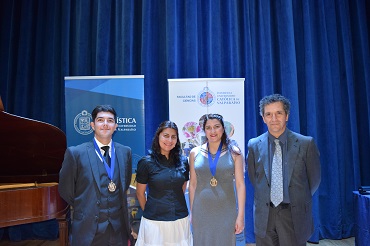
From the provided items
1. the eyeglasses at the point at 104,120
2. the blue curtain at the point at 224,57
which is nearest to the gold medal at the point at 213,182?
the eyeglasses at the point at 104,120

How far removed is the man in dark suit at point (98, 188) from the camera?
2.21 meters

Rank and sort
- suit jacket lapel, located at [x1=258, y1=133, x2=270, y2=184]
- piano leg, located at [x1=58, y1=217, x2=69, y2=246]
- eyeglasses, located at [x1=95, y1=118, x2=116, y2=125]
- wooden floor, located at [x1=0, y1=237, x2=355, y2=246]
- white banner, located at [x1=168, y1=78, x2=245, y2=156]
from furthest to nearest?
1. wooden floor, located at [x1=0, y1=237, x2=355, y2=246]
2. white banner, located at [x1=168, y1=78, x2=245, y2=156]
3. piano leg, located at [x1=58, y1=217, x2=69, y2=246]
4. eyeglasses, located at [x1=95, y1=118, x2=116, y2=125]
5. suit jacket lapel, located at [x1=258, y1=133, x2=270, y2=184]

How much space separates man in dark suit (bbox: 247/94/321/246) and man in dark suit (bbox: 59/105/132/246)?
1.10 metres

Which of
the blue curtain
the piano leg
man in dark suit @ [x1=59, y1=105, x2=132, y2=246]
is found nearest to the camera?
man in dark suit @ [x1=59, y1=105, x2=132, y2=246]

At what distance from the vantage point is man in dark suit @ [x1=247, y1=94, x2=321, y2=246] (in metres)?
2.21

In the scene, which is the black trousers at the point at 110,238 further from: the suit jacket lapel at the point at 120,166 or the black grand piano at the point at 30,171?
the black grand piano at the point at 30,171

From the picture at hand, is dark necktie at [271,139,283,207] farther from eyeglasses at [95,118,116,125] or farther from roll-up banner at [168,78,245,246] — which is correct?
roll-up banner at [168,78,245,246]

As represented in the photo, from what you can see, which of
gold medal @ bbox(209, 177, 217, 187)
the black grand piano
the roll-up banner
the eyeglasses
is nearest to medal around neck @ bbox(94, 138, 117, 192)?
the eyeglasses

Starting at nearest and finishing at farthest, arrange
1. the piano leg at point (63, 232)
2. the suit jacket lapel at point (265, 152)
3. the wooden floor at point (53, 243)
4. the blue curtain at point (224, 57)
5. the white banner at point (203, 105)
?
1. the suit jacket lapel at point (265, 152)
2. the piano leg at point (63, 232)
3. the white banner at point (203, 105)
4. the wooden floor at point (53, 243)
5. the blue curtain at point (224, 57)

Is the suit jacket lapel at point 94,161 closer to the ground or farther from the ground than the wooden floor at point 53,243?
farther from the ground

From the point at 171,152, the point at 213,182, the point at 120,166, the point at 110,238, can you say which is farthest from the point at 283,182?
the point at 110,238

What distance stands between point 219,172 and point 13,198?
1.72 metres

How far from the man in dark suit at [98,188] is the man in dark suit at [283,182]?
110 cm

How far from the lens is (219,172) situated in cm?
236
